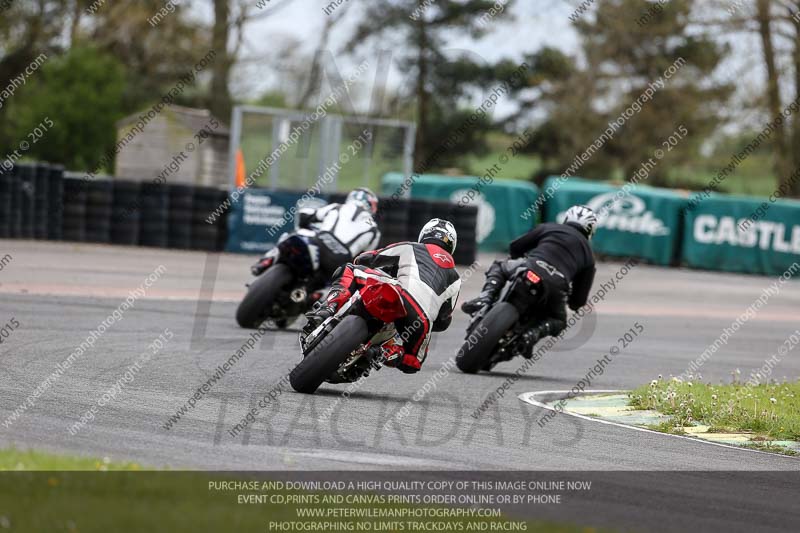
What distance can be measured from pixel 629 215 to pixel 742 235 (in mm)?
2723

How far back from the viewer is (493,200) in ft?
96.0

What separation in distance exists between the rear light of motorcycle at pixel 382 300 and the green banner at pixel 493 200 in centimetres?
2009


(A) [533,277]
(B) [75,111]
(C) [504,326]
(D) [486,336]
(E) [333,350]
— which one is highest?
(B) [75,111]

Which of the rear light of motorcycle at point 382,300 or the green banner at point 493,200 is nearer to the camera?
the rear light of motorcycle at point 382,300

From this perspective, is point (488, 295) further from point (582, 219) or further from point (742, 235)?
point (742, 235)

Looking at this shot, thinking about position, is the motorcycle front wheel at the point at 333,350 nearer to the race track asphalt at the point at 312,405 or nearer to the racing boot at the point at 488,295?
the race track asphalt at the point at 312,405

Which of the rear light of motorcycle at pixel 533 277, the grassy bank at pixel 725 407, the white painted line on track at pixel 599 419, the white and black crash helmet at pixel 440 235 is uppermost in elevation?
the white and black crash helmet at pixel 440 235

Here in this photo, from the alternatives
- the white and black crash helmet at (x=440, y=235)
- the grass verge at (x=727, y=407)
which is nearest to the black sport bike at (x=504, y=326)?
the grass verge at (x=727, y=407)

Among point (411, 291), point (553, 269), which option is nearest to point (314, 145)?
point (553, 269)

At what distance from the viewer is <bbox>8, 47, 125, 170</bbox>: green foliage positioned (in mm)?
35969

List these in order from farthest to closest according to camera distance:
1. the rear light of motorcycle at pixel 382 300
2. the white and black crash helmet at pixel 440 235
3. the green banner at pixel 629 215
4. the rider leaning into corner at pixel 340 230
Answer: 1. the green banner at pixel 629 215
2. the rider leaning into corner at pixel 340 230
3. the white and black crash helmet at pixel 440 235
4. the rear light of motorcycle at pixel 382 300

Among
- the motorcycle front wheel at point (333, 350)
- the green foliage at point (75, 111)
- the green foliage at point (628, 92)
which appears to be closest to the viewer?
the motorcycle front wheel at point (333, 350)

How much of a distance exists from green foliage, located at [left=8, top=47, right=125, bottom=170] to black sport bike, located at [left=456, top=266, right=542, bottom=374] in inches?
1026

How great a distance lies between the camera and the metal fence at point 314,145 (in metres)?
25.7
